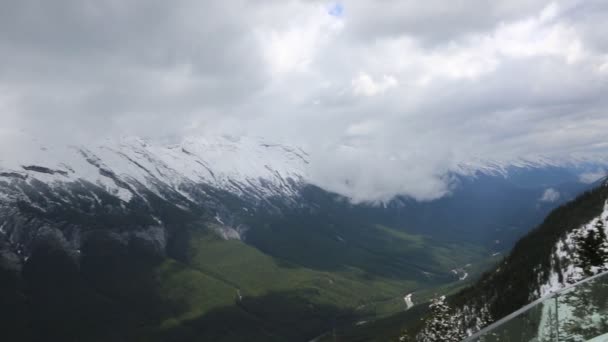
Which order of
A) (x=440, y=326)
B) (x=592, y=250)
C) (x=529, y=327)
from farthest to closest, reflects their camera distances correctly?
(x=440, y=326) < (x=592, y=250) < (x=529, y=327)

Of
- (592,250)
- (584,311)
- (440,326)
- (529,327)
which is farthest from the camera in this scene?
(440,326)

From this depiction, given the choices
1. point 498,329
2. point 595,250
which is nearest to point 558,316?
point 498,329

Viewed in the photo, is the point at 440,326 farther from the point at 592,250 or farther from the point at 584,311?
the point at 584,311

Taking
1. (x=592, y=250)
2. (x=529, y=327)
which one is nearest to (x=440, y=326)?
(x=592, y=250)

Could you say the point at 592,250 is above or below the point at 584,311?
above

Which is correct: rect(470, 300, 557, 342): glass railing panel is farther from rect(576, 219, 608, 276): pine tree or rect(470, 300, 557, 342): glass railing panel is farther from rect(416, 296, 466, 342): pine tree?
rect(416, 296, 466, 342): pine tree

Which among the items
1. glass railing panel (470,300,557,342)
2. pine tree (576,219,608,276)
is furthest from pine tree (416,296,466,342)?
glass railing panel (470,300,557,342)

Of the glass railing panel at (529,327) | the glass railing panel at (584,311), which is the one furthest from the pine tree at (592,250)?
the glass railing panel at (529,327)

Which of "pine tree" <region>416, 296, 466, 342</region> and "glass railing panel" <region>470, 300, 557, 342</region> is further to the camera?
"pine tree" <region>416, 296, 466, 342</region>

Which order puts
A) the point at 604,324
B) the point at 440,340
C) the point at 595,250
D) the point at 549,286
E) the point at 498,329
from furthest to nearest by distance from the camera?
the point at 549,286, the point at 440,340, the point at 595,250, the point at 604,324, the point at 498,329

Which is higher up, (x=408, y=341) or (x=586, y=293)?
(x=408, y=341)

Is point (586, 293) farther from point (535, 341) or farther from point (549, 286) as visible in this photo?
point (549, 286)
